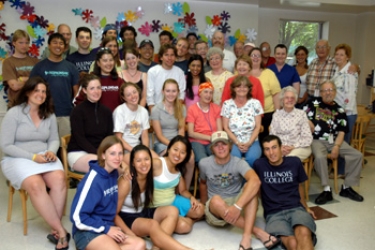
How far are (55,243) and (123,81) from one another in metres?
1.48

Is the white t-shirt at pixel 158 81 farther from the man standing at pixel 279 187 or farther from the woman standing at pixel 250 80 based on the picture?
the man standing at pixel 279 187

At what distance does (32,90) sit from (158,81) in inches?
48.9

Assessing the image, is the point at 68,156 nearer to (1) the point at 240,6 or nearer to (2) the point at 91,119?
(2) the point at 91,119

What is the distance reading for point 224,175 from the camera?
2695 millimetres

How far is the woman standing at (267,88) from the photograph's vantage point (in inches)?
142

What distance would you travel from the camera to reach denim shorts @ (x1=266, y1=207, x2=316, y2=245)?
236cm

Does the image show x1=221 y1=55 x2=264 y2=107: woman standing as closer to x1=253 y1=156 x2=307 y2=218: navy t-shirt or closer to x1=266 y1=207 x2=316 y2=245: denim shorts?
x1=253 y1=156 x2=307 y2=218: navy t-shirt

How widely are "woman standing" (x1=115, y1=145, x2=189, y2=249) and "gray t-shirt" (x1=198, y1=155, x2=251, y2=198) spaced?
1.33 feet

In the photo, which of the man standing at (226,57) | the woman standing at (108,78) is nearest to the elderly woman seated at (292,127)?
the man standing at (226,57)

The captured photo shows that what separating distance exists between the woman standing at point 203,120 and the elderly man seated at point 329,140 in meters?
1.00

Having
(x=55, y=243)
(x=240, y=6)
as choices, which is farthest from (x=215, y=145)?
(x=240, y=6)

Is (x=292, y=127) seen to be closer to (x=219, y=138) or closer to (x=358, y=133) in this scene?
(x=219, y=138)

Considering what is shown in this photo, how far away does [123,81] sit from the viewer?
3.17m

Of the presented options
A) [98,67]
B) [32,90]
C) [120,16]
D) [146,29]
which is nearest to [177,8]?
[146,29]
